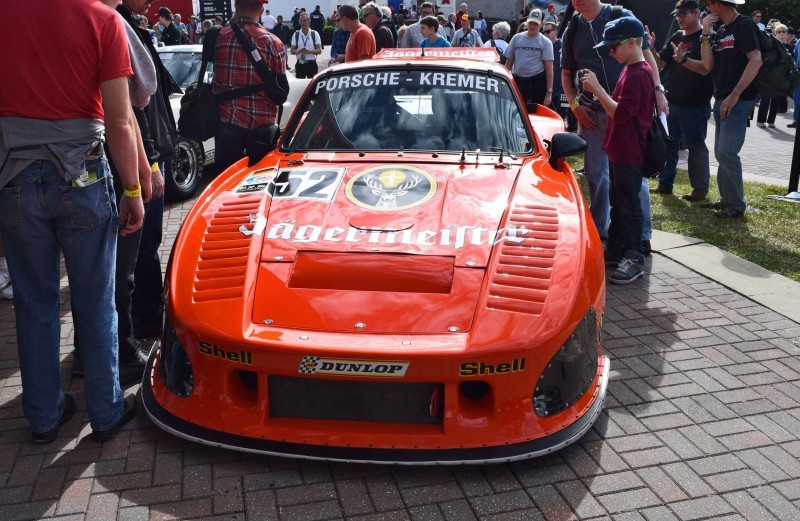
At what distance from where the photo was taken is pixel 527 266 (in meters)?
3.23

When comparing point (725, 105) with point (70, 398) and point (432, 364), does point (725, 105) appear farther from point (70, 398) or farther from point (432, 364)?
point (70, 398)

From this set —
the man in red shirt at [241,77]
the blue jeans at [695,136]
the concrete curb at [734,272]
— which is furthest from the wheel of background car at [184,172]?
the blue jeans at [695,136]

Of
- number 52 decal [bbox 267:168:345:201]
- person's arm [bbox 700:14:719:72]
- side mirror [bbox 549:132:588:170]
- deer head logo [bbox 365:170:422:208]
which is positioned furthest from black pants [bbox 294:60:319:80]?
deer head logo [bbox 365:170:422:208]

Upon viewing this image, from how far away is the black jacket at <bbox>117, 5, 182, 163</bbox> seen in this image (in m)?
3.65

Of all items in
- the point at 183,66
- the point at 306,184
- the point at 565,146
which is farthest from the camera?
the point at 183,66

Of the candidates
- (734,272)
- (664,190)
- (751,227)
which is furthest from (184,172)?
(751,227)

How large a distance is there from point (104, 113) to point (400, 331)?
1.45 metres

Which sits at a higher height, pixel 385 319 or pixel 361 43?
pixel 361 43

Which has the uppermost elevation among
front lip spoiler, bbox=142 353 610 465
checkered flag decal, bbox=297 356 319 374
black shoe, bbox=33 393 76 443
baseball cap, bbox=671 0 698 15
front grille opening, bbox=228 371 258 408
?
baseball cap, bbox=671 0 698 15

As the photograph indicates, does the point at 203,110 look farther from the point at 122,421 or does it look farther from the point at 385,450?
the point at 385,450

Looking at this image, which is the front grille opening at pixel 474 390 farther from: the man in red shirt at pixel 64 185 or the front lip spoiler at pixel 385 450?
the man in red shirt at pixel 64 185

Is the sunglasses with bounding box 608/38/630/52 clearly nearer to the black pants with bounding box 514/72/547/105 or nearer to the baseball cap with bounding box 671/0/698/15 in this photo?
the baseball cap with bounding box 671/0/698/15

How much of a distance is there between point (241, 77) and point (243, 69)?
0.06 meters

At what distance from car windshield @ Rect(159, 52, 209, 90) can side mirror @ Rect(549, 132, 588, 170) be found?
4906 millimetres
